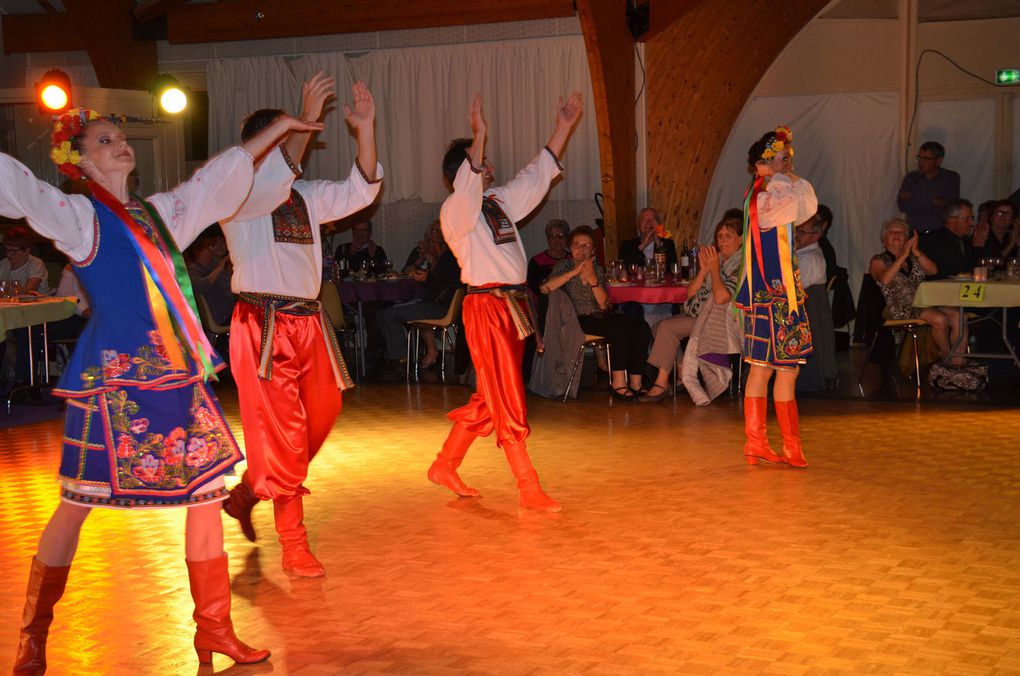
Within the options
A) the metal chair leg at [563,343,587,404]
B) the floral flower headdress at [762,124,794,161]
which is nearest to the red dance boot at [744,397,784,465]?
the floral flower headdress at [762,124,794,161]

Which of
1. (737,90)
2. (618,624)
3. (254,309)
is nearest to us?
(618,624)

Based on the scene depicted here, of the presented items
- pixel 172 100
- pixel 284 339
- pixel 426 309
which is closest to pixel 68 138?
pixel 284 339

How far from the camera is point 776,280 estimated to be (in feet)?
18.3

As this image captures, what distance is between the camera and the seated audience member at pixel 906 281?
329 inches

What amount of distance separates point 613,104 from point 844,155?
270cm

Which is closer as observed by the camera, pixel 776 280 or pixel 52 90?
pixel 776 280

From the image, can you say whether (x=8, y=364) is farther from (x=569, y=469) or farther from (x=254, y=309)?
(x=254, y=309)

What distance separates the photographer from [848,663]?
3.17m

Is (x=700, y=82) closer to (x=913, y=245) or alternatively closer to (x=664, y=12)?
(x=664, y=12)

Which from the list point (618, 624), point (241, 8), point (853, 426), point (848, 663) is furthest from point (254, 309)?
point (241, 8)

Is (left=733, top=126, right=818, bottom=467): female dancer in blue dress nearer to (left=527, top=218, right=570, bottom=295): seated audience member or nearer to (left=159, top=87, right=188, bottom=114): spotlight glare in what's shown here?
(left=527, top=218, right=570, bottom=295): seated audience member

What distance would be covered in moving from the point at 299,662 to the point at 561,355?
496 centimetres

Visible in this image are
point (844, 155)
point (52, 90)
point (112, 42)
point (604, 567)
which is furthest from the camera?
point (112, 42)

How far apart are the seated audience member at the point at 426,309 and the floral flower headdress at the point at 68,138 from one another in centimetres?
611
